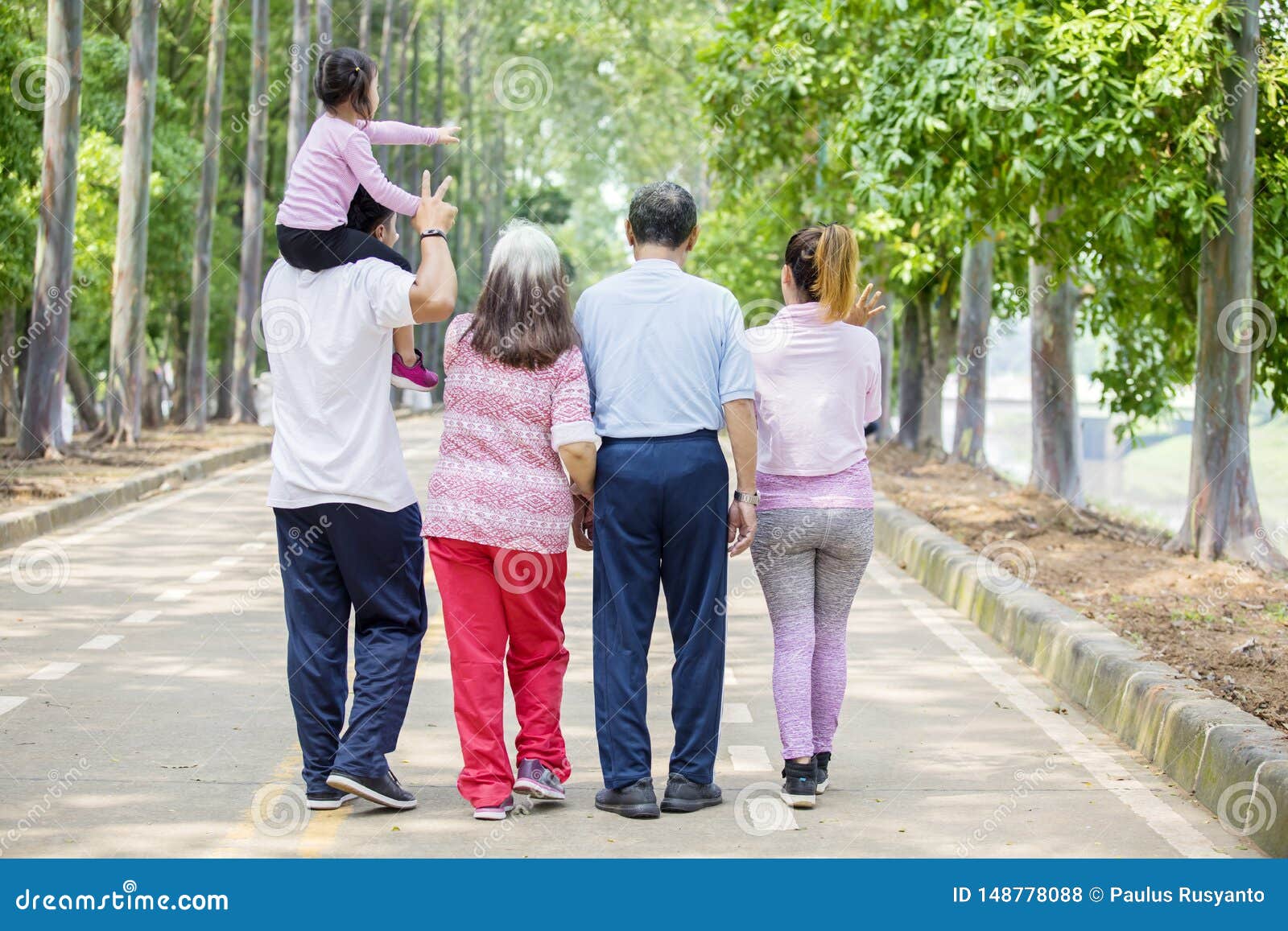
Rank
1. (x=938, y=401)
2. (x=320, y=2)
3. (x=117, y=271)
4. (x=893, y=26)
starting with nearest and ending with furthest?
1. (x=893, y=26)
2. (x=117, y=271)
3. (x=938, y=401)
4. (x=320, y=2)

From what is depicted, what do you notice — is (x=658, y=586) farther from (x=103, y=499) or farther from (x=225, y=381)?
(x=225, y=381)

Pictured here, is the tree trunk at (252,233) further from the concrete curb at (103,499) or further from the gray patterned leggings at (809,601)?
the gray patterned leggings at (809,601)

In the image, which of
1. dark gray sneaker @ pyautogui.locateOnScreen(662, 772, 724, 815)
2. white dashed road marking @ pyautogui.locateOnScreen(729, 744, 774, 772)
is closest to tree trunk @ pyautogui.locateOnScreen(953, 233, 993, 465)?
white dashed road marking @ pyautogui.locateOnScreen(729, 744, 774, 772)

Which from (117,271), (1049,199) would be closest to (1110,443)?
(117,271)

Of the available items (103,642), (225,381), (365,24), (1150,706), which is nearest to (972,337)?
(103,642)

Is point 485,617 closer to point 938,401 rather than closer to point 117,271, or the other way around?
point 117,271

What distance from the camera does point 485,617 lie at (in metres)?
5.93

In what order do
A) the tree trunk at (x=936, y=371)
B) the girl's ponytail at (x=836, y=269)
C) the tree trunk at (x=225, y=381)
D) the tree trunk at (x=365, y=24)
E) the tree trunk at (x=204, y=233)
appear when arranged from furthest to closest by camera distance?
the tree trunk at (x=365, y=24) → the tree trunk at (x=225, y=381) → the tree trunk at (x=204, y=233) → the tree trunk at (x=936, y=371) → the girl's ponytail at (x=836, y=269)

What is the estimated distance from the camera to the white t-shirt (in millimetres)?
5809

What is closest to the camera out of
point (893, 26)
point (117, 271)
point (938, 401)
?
point (893, 26)

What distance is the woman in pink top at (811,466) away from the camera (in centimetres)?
622

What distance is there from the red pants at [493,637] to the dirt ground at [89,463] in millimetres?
9591

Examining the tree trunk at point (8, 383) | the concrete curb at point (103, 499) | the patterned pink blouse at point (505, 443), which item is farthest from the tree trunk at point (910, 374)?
the patterned pink blouse at point (505, 443)

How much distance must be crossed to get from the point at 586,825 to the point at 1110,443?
84.7m
